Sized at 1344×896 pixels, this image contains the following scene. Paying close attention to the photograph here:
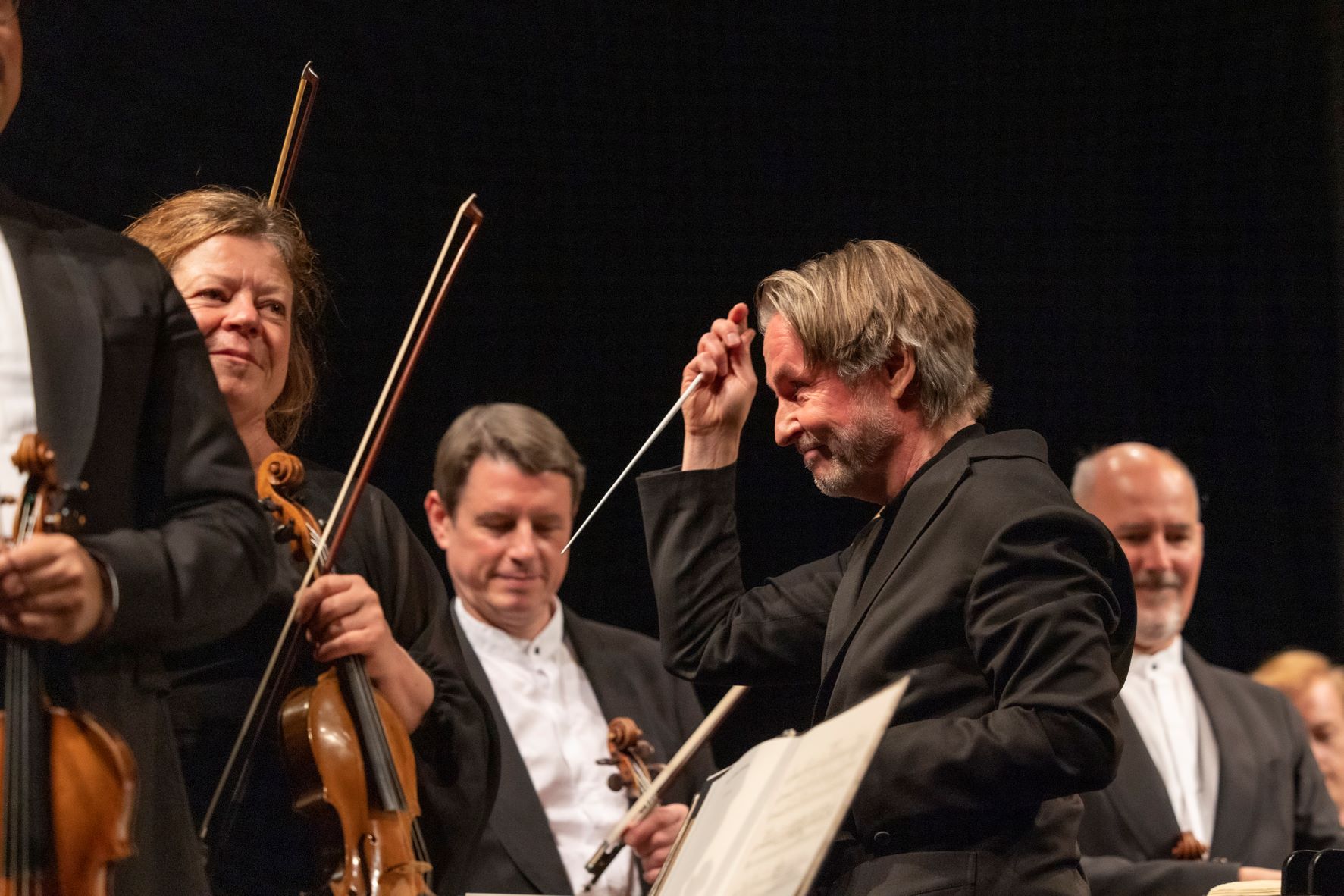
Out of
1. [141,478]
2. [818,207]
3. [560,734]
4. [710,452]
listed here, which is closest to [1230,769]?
[560,734]

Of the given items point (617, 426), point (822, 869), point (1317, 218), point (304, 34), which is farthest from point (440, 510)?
point (1317, 218)

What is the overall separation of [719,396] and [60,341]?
1047 millimetres

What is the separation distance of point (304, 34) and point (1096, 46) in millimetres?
A: 2364

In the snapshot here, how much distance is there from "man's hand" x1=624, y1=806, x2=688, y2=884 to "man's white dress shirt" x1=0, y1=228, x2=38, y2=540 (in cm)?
156

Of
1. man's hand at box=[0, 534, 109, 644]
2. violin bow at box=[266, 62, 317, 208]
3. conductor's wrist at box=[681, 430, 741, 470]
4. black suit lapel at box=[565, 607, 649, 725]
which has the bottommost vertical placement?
black suit lapel at box=[565, 607, 649, 725]

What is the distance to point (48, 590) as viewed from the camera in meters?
1.22

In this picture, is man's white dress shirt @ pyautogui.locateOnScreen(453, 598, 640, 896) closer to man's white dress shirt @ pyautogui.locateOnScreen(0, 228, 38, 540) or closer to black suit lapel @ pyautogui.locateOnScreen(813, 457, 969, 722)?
black suit lapel @ pyautogui.locateOnScreen(813, 457, 969, 722)

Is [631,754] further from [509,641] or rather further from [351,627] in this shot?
[351,627]

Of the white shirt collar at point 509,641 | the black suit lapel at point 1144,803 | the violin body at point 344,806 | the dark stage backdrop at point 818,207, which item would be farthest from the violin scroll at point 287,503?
the black suit lapel at point 1144,803

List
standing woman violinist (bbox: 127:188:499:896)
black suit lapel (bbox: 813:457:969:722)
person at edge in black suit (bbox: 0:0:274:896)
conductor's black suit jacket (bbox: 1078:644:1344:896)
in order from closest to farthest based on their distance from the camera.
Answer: person at edge in black suit (bbox: 0:0:274:896), black suit lapel (bbox: 813:457:969:722), standing woman violinist (bbox: 127:188:499:896), conductor's black suit jacket (bbox: 1078:644:1344:896)

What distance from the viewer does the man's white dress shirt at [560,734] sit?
2.95m

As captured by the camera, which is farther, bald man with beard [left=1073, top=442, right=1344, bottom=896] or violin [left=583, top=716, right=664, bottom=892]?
bald man with beard [left=1073, top=442, right=1344, bottom=896]

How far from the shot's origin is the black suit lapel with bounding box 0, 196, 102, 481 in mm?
1347

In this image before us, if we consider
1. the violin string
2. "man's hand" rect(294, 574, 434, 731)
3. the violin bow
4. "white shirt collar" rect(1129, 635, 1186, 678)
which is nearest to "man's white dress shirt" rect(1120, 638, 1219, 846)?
"white shirt collar" rect(1129, 635, 1186, 678)
